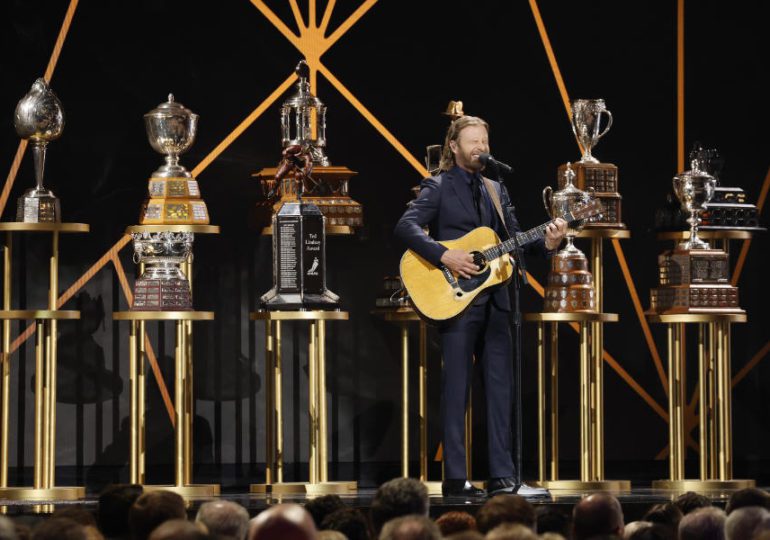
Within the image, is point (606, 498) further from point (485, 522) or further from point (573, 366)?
point (573, 366)

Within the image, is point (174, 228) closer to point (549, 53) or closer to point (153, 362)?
point (153, 362)

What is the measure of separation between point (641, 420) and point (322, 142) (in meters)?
2.48

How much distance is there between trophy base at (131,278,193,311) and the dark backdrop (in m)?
1.13

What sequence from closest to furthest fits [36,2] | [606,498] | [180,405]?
[606,498], [180,405], [36,2]

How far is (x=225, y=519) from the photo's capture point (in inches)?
157

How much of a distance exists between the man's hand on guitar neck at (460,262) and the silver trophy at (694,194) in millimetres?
1411

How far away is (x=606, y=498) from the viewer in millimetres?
4086

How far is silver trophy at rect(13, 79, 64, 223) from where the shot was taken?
275 inches

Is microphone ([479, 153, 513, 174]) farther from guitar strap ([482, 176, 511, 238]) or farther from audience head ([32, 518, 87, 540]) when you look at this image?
audience head ([32, 518, 87, 540])

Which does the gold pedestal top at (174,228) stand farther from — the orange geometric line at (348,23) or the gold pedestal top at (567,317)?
the orange geometric line at (348,23)

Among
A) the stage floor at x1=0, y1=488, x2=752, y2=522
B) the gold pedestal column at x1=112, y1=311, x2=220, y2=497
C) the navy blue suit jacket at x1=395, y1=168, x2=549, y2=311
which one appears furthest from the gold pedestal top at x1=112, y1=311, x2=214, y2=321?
the navy blue suit jacket at x1=395, y1=168, x2=549, y2=311

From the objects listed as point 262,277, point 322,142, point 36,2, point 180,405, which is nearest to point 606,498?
point 180,405

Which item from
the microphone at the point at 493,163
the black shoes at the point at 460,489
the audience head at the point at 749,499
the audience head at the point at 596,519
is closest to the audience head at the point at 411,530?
the audience head at the point at 596,519

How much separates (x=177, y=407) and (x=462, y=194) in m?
1.66
